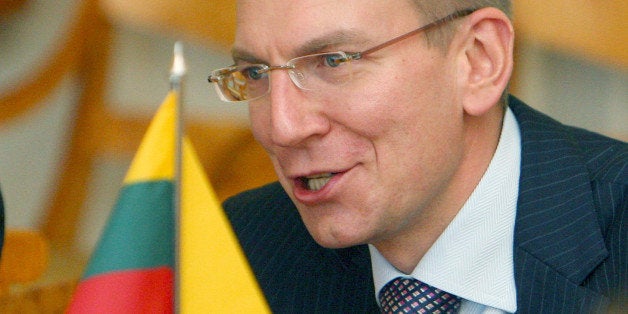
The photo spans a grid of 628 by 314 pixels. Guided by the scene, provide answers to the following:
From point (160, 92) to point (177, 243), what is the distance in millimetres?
2374

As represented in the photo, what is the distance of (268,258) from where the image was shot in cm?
204

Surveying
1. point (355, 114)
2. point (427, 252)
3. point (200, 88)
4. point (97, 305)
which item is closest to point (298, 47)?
point (355, 114)

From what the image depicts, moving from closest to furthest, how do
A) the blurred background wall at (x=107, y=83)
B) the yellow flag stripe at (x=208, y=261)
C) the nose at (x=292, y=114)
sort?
the yellow flag stripe at (x=208, y=261), the nose at (x=292, y=114), the blurred background wall at (x=107, y=83)

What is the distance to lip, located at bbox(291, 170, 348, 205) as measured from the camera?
164cm

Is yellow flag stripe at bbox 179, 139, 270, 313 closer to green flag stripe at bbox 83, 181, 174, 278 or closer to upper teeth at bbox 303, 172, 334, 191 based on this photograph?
green flag stripe at bbox 83, 181, 174, 278

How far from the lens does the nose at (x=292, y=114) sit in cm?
159

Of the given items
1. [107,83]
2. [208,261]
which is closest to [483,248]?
[208,261]

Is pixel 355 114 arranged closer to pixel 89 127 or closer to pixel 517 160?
pixel 517 160

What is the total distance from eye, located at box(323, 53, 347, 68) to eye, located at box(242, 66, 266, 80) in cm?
10

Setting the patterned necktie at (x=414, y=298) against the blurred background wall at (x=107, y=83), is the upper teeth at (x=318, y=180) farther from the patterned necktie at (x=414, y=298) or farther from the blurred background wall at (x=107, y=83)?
the blurred background wall at (x=107, y=83)

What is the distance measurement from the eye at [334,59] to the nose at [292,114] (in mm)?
55

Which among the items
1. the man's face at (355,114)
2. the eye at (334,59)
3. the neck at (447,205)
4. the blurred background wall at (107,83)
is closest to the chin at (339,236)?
the man's face at (355,114)

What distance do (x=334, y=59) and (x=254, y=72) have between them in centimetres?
15

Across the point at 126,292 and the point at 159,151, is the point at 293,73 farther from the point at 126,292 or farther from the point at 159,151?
the point at 126,292
